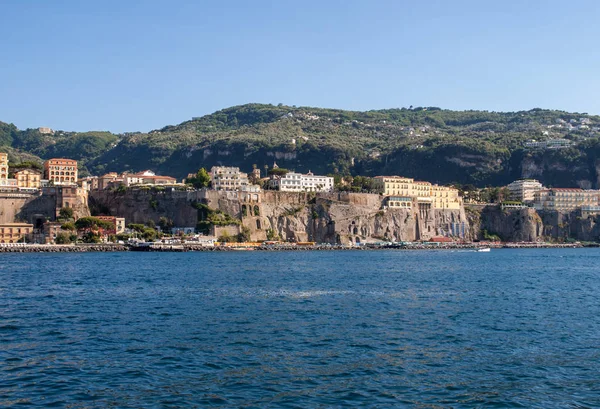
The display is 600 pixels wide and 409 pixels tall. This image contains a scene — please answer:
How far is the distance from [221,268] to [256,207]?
3815cm

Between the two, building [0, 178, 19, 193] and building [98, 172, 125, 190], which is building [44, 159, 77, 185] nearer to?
building [98, 172, 125, 190]

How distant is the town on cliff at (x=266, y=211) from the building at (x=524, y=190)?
2710 mm

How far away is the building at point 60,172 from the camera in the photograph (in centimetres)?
9188

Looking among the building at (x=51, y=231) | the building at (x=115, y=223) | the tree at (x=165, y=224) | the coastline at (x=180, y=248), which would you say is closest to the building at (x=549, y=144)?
the coastline at (x=180, y=248)

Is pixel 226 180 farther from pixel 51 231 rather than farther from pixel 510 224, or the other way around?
pixel 510 224

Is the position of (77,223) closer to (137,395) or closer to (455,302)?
(455,302)

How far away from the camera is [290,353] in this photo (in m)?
18.4

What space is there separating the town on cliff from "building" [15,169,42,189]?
14cm

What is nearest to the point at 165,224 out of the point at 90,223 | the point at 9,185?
the point at 90,223

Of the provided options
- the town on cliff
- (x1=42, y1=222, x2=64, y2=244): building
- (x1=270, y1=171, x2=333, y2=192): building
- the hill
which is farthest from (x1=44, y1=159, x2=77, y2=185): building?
the hill

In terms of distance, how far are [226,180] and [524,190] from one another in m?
51.3

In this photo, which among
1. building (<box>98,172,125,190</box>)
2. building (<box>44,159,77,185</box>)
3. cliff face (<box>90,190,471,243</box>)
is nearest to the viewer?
cliff face (<box>90,190,471,243</box>)

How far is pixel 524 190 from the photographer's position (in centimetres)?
11750

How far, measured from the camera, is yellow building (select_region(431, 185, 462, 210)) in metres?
103
